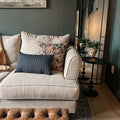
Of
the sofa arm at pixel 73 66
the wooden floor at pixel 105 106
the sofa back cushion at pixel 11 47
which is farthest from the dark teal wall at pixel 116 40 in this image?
the sofa back cushion at pixel 11 47

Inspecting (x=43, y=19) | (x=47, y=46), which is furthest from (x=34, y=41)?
(x=43, y=19)

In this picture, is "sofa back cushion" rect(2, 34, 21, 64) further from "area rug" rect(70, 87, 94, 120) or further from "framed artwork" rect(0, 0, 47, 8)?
"area rug" rect(70, 87, 94, 120)

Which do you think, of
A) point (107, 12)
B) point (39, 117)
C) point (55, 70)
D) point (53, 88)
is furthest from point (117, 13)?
point (39, 117)

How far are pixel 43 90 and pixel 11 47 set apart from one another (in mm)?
1028

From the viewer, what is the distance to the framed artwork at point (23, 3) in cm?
193

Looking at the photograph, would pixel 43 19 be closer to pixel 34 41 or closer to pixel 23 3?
pixel 23 3

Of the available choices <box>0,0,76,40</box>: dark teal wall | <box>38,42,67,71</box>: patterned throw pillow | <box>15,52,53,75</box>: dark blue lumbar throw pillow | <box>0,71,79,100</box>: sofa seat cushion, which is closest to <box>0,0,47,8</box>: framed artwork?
<box>0,0,76,40</box>: dark teal wall

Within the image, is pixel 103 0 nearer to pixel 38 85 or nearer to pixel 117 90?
pixel 117 90

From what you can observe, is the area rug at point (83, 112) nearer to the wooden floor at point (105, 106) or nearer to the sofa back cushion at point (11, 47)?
the wooden floor at point (105, 106)

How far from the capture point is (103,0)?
6.65 ft

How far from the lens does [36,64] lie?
138 centimetres

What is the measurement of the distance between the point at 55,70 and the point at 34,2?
1302 mm

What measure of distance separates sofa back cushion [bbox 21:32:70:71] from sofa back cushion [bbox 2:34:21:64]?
11 cm

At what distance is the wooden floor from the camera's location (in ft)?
4.46
